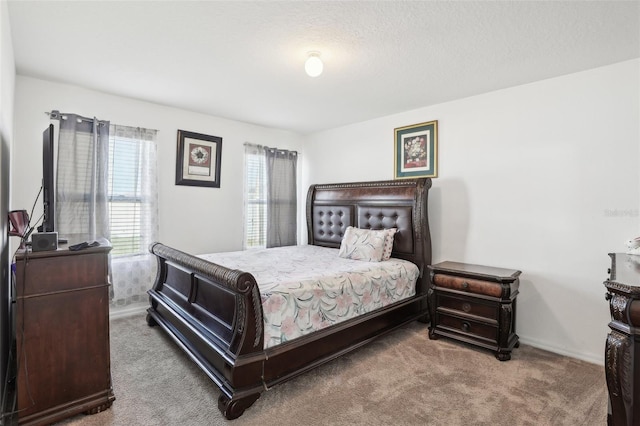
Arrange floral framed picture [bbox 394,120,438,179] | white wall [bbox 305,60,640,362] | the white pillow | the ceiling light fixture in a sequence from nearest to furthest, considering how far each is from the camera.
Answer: the ceiling light fixture, white wall [bbox 305,60,640,362], the white pillow, floral framed picture [bbox 394,120,438,179]

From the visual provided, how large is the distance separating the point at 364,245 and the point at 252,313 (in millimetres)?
1834

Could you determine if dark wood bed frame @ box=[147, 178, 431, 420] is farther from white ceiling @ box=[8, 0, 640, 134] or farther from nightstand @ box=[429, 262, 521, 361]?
white ceiling @ box=[8, 0, 640, 134]

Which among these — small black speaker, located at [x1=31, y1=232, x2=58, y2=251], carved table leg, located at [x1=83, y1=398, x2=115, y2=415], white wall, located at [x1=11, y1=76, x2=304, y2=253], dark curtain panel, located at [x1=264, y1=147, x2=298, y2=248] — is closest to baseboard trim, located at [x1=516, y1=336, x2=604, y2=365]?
dark curtain panel, located at [x1=264, y1=147, x2=298, y2=248]

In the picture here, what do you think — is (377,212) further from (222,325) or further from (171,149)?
(171,149)

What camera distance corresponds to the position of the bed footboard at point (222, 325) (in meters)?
1.89

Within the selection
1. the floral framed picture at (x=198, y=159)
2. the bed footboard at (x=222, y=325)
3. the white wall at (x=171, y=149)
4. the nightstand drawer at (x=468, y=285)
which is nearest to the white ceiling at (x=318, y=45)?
the white wall at (x=171, y=149)

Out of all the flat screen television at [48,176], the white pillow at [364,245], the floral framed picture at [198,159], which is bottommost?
the white pillow at [364,245]

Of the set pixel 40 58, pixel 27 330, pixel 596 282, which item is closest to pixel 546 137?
pixel 596 282

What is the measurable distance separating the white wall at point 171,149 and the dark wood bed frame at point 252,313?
96 cm

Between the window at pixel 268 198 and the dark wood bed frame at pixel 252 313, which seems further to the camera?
the window at pixel 268 198

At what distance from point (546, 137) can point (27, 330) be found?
13.8ft

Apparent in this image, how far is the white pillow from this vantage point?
341 cm

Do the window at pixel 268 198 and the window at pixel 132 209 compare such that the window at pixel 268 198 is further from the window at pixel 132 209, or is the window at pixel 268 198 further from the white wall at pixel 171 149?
the window at pixel 132 209

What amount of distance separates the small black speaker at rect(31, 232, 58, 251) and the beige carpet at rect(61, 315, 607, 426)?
1040mm
